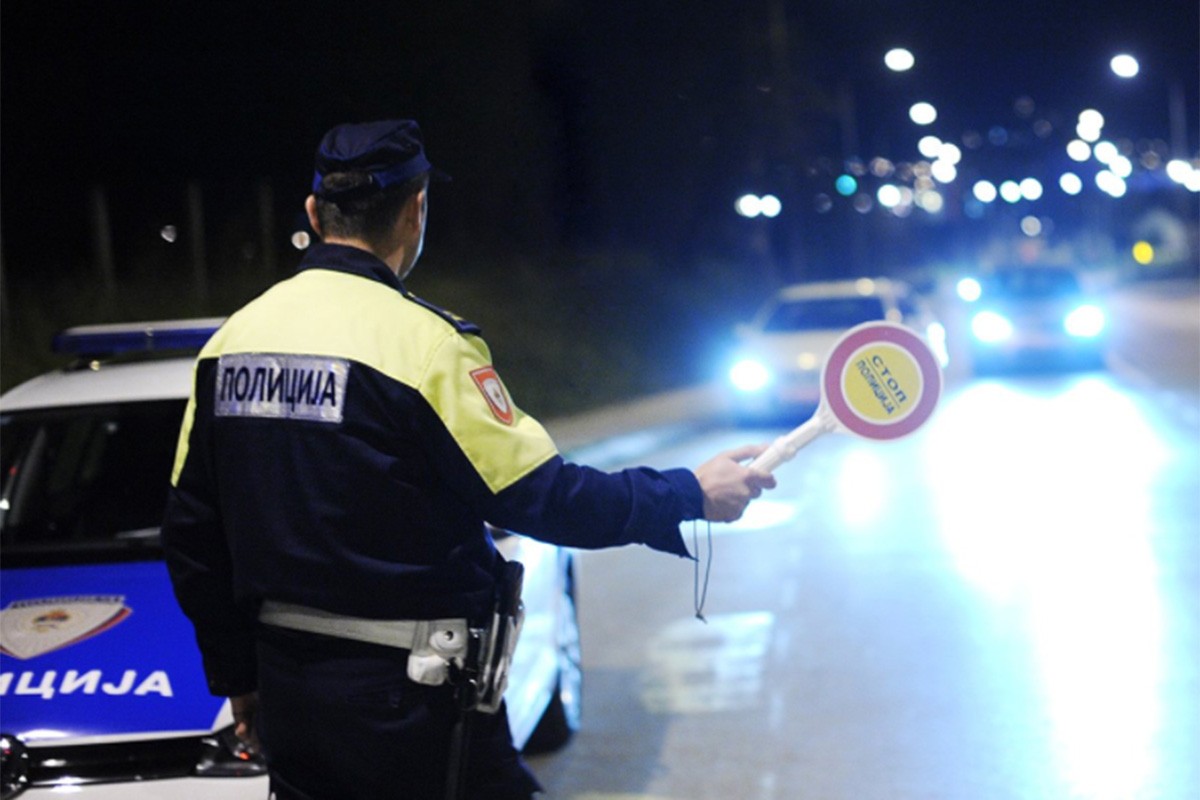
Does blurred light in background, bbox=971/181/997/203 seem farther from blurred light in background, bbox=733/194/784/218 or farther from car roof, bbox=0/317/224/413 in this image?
car roof, bbox=0/317/224/413

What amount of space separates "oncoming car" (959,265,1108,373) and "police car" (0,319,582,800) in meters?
20.8

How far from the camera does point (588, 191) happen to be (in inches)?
1261

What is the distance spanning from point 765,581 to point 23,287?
36.8ft

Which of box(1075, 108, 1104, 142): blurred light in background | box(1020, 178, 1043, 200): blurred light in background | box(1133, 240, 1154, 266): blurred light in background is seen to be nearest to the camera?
box(1075, 108, 1104, 142): blurred light in background

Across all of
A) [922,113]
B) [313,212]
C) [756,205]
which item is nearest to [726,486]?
[313,212]

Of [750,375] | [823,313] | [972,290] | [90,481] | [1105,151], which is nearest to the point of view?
[90,481]

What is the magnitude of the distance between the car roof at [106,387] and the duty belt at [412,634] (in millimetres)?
3108

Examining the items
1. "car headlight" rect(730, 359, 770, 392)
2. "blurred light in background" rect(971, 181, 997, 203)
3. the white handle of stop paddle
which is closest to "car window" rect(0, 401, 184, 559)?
the white handle of stop paddle

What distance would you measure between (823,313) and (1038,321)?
677 cm

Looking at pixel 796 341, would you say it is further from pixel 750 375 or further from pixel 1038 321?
pixel 1038 321

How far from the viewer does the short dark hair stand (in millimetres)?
3027

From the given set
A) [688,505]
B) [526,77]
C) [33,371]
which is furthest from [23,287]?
[688,505]

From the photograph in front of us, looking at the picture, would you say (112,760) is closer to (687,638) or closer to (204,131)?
(687,638)

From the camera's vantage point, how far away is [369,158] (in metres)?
3.01
